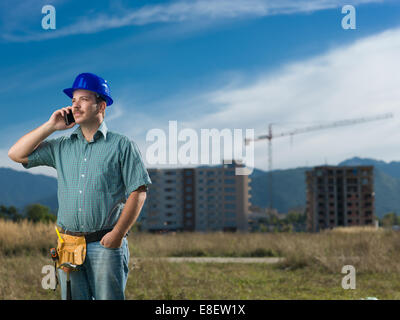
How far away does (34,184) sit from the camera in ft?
522

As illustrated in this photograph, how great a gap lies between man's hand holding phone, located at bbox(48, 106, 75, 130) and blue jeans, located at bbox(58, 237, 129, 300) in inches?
27.2

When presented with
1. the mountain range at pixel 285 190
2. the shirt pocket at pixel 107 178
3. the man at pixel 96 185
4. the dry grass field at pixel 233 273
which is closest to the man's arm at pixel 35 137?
the man at pixel 96 185

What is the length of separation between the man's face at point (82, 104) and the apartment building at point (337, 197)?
293ft

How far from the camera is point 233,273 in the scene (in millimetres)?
11000

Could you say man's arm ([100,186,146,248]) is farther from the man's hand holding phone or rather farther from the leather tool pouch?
the man's hand holding phone

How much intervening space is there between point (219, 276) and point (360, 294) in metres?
3.41

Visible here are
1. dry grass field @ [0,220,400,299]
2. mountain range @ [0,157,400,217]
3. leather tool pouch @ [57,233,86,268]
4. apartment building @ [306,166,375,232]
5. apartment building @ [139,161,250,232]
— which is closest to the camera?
leather tool pouch @ [57,233,86,268]

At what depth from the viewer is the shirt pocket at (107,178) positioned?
244cm

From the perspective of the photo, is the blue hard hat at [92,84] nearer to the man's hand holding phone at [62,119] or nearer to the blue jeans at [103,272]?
the man's hand holding phone at [62,119]

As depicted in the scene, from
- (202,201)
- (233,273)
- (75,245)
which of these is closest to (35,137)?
(75,245)

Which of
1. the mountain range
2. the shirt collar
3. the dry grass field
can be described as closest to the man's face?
the shirt collar

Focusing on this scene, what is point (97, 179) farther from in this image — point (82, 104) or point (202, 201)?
point (202, 201)

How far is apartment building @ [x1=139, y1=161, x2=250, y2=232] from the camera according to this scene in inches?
3253
